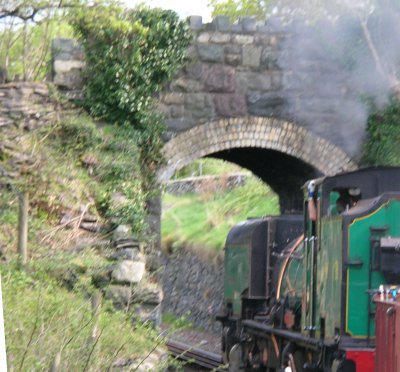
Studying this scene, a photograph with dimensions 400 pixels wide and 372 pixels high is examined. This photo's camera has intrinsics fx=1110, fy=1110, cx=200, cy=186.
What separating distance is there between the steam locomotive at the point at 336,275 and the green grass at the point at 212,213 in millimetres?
14963

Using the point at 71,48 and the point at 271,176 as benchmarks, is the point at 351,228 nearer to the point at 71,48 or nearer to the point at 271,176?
the point at 71,48

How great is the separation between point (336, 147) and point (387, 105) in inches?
52.4

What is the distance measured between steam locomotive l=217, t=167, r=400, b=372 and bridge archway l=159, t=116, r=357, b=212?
5898 millimetres

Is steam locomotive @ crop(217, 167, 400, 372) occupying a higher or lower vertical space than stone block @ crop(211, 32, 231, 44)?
lower

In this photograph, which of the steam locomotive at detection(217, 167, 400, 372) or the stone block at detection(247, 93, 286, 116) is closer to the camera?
the steam locomotive at detection(217, 167, 400, 372)

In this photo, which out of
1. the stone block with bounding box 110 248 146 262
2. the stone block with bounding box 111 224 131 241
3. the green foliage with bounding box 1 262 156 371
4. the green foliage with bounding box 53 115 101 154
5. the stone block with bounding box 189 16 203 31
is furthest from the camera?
the stone block with bounding box 189 16 203 31

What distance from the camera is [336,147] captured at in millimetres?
22641

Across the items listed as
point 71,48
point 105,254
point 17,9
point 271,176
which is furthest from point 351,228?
point 271,176

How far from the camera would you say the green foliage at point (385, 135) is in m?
22.2

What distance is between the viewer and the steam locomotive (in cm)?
1091

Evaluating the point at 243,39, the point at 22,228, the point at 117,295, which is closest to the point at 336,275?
the point at 117,295

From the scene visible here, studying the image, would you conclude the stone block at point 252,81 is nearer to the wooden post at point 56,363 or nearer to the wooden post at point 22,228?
the wooden post at point 22,228

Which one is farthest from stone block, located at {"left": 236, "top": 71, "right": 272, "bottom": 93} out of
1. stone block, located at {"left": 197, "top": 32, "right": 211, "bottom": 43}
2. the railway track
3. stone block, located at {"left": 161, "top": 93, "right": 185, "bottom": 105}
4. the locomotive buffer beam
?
the locomotive buffer beam

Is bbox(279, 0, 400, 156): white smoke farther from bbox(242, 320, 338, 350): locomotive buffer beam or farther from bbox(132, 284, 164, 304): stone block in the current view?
bbox(132, 284, 164, 304): stone block
